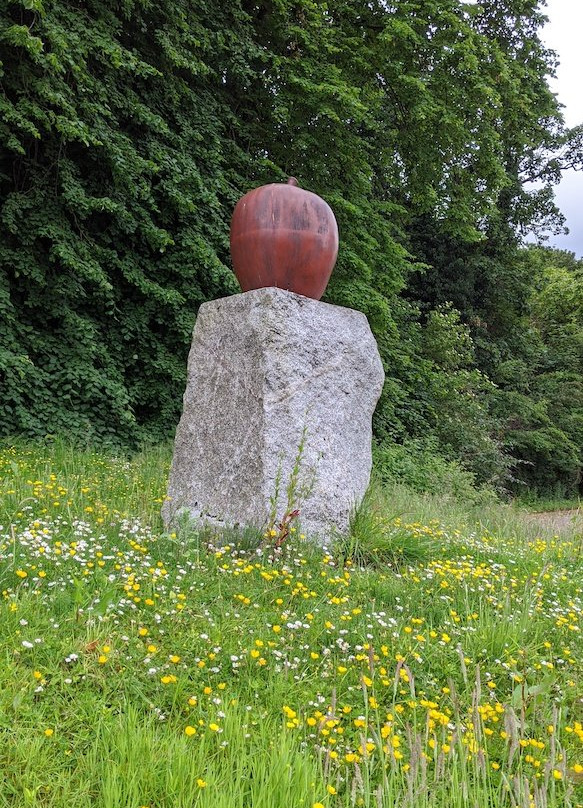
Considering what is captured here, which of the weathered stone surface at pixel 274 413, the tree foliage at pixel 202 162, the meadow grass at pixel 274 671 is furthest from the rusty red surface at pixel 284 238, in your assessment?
the tree foliage at pixel 202 162

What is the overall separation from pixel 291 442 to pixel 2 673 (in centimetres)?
228

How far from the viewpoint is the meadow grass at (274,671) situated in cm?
171

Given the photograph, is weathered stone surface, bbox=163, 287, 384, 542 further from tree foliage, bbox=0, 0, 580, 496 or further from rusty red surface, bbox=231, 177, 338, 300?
tree foliage, bbox=0, 0, 580, 496

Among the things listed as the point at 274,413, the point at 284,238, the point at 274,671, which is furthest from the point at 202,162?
the point at 274,671

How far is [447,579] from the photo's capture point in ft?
12.1

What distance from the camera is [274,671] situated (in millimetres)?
2359

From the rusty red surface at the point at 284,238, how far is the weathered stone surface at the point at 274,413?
23 centimetres

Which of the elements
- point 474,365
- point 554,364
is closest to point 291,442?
point 474,365

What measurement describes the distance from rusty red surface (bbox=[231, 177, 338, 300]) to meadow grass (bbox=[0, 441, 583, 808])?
1780mm

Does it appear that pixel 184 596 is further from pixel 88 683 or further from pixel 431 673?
pixel 431 673

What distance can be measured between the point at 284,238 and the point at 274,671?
2962mm

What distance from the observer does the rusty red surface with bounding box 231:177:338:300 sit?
432 cm

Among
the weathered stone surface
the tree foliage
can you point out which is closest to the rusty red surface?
the weathered stone surface

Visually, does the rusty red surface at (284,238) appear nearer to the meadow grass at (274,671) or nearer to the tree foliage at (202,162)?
the meadow grass at (274,671)
